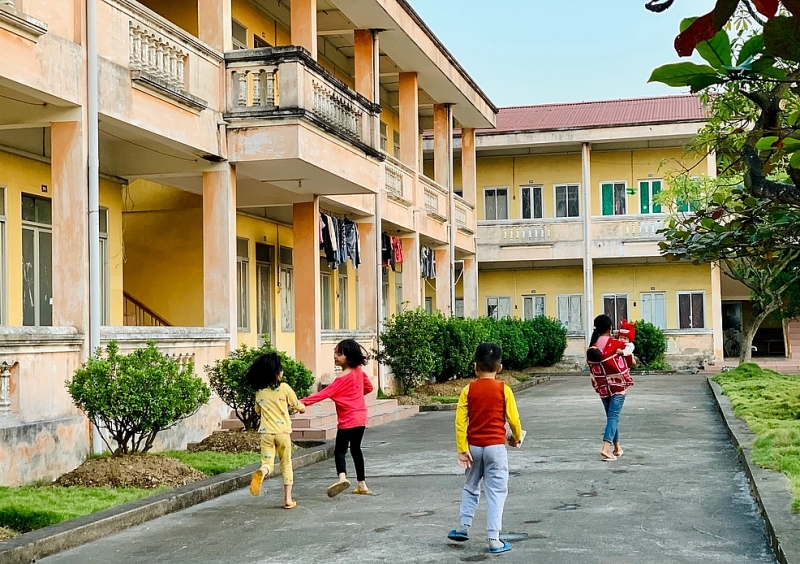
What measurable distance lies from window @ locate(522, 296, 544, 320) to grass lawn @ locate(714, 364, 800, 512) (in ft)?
42.0

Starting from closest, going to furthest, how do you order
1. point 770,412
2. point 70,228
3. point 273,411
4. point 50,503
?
point 50,503
point 273,411
point 70,228
point 770,412

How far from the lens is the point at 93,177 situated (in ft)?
39.9

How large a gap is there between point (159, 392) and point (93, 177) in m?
2.74

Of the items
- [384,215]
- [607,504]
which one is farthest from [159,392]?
[384,215]

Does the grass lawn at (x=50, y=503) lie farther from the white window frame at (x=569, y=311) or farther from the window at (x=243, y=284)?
the white window frame at (x=569, y=311)

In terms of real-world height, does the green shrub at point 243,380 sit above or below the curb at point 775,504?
above

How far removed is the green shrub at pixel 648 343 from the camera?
36.1m

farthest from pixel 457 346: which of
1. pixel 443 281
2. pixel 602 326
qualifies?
pixel 602 326

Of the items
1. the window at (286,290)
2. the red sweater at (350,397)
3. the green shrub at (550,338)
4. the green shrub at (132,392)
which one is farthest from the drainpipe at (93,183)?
the green shrub at (550,338)

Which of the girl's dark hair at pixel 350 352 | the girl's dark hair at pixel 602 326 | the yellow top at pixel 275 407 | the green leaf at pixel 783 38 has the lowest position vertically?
the yellow top at pixel 275 407

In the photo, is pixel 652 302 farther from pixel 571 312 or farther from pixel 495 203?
pixel 495 203

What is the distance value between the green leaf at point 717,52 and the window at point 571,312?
36563 mm

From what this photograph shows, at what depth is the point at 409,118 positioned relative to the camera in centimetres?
2539

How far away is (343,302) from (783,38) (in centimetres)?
2621
